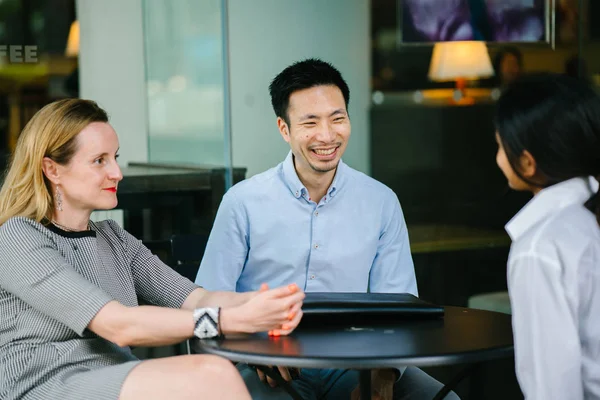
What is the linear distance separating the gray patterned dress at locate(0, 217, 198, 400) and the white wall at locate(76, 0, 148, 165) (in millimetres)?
2636

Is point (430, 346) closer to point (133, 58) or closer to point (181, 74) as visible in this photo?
point (181, 74)

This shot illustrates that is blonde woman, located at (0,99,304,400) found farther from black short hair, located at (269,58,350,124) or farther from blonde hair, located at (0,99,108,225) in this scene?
black short hair, located at (269,58,350,124)

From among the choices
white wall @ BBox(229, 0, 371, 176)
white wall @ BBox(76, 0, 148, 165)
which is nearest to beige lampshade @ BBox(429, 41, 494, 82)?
white wall @ BBox(229, 0, 371, 176)

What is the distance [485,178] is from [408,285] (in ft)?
6.93

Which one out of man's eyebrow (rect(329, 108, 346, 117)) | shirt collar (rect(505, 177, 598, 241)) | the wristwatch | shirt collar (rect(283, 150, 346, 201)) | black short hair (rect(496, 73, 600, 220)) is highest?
black short hair (rect(496, 73, 600, 220))

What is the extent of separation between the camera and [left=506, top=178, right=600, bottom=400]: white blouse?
1.86m

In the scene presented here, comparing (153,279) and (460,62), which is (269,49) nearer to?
(460,62)

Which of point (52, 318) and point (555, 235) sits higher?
point (555, 235)

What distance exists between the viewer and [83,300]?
7.22 feet

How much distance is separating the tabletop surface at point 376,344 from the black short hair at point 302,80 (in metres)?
1.01

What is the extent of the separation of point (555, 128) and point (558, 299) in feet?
1.14

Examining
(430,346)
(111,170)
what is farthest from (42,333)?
(430,346)

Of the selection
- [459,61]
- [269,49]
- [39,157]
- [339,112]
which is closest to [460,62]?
[459,61]

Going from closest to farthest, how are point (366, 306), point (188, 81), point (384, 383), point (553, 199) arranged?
point (553, 199) < point (366, 306) < point (384, 383) < point (188, 81)
